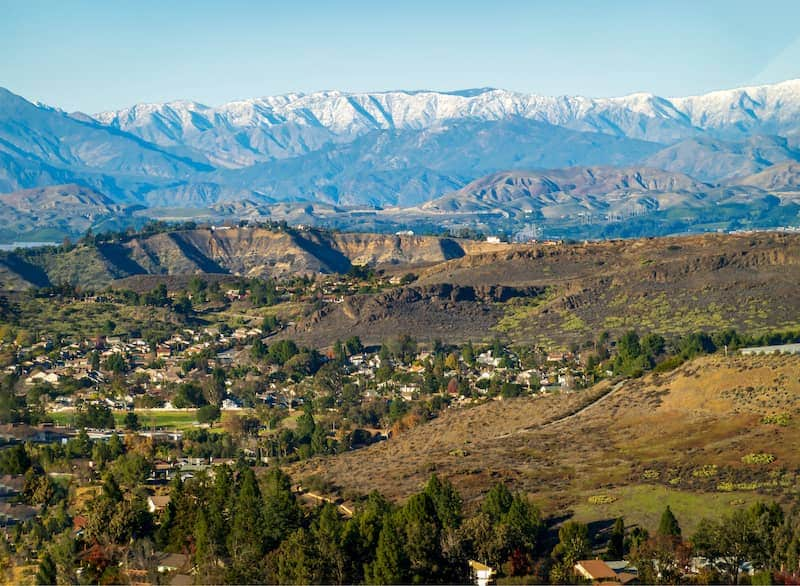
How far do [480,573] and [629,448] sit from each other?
18.0 metres

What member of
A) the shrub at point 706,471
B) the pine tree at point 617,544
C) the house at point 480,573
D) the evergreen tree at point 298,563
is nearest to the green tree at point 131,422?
the shrub at point 706,471

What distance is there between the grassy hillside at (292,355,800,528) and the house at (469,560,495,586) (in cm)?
731

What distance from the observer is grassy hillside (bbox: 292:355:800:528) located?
151 feet

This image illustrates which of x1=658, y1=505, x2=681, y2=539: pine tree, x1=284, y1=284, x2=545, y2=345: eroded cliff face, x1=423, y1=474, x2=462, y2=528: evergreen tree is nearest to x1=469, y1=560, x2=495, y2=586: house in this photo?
x1=423, y1=474, x2=462, y2=528: evergreen tree

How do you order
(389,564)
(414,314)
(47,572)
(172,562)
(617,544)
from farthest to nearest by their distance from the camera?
1. (414,314)
2. (172,562)
3. (617,544)
4. (47,572)
5. (389,564)

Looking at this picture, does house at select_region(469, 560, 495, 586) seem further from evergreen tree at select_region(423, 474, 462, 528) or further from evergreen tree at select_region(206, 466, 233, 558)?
evergreen tree at select_region(206, 466, 233, 558)

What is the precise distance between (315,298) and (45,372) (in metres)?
37.1

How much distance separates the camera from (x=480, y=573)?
3756 cm

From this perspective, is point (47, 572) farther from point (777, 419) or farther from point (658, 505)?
point (777, 419)

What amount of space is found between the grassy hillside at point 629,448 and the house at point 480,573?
7307 millimetres

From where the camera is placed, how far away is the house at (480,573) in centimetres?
3706

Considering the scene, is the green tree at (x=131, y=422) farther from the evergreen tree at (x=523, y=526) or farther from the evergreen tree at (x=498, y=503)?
the evergreen tree at (x=523, y=526)

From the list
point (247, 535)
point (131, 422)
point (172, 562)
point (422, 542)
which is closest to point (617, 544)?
point (422, 542)

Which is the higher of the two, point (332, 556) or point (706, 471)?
point (332, 556)
